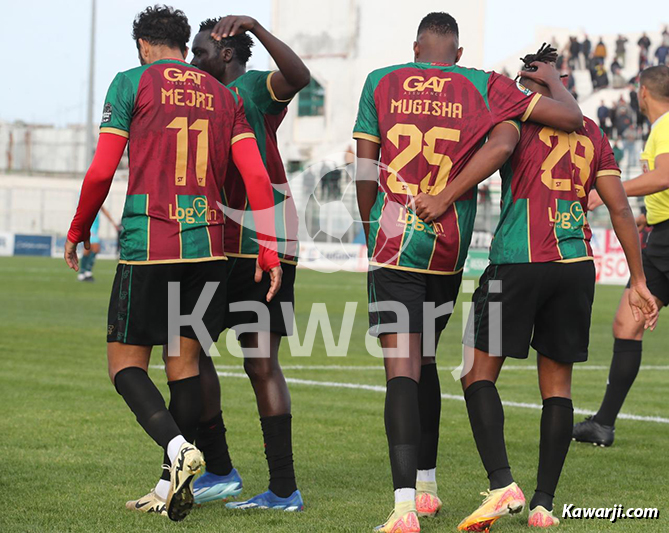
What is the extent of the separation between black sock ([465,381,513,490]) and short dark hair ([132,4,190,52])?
1.98 m

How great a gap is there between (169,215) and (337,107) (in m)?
55.7

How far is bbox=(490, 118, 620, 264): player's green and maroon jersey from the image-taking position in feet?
14.6

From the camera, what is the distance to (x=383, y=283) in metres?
4.41

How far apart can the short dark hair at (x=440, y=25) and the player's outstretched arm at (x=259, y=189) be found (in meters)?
0.90

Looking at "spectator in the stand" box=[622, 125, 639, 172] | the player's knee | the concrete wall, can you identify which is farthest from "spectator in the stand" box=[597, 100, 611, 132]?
the player's knee

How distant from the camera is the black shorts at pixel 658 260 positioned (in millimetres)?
6832

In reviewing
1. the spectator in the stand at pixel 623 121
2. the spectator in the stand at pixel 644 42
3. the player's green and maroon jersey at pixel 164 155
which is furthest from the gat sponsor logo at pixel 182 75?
the spectator in the stand at pixel 644 42

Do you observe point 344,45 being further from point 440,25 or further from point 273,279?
point 273,279

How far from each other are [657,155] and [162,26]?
3.29 metres

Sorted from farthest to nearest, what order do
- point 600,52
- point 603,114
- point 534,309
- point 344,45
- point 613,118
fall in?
point 344,45
point 600,52
point 603,114
point 613,118
point 534,309

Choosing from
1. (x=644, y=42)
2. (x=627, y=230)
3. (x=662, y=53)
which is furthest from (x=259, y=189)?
(x=644, y=42)

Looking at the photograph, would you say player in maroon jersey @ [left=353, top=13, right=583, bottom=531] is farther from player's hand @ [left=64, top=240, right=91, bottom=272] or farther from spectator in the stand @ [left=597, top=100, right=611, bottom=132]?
spectator in the stand @ [left=597, top=100, right=611, bottom=132]

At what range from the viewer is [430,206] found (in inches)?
171

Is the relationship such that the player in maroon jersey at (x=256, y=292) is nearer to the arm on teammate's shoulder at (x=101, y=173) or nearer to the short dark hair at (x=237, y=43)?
the short dark hair at (x=237, y=43)
